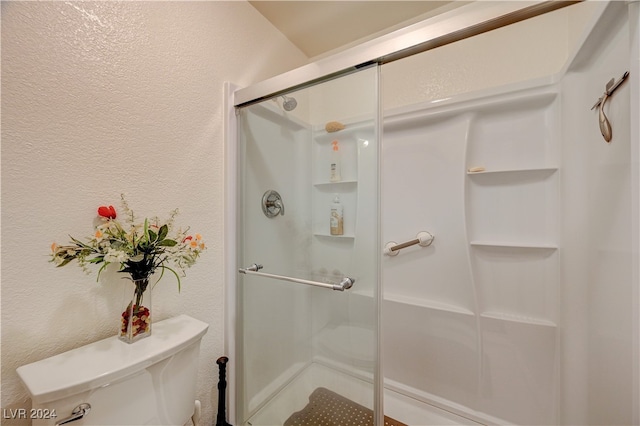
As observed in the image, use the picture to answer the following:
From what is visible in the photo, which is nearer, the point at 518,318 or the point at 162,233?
the point at 162,233

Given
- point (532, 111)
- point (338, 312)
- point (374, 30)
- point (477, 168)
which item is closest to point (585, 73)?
point (532, 111)

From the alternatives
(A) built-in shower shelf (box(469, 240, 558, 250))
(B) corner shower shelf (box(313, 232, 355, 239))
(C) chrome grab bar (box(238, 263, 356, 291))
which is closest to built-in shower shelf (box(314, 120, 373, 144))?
(B) corner shower shelf (box(313, 232, 355, 239))

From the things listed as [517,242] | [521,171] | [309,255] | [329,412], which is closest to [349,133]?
[309,255]

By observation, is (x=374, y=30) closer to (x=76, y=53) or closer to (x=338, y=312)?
(x=76, y=53)

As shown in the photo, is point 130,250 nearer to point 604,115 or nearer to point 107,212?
point 107,212

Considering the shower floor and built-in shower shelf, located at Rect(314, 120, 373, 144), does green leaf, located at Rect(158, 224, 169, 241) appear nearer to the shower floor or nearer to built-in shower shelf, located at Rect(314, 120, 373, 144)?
built-in shower shelf, located at Rect(314, 120, 373, 144)

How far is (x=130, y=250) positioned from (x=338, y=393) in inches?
39.3

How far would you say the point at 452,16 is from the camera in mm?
740

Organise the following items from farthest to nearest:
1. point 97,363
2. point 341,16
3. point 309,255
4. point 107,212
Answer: point 341,16 < point 309,255 < point 107,212 < point 97,363

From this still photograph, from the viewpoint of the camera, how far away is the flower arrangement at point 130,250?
688mm

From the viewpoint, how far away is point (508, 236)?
1352mm

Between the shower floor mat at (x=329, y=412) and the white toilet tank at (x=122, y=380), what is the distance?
1.72 feet

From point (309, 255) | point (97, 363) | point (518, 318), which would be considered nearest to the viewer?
point (97, 363)

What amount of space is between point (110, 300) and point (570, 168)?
1941 mm
